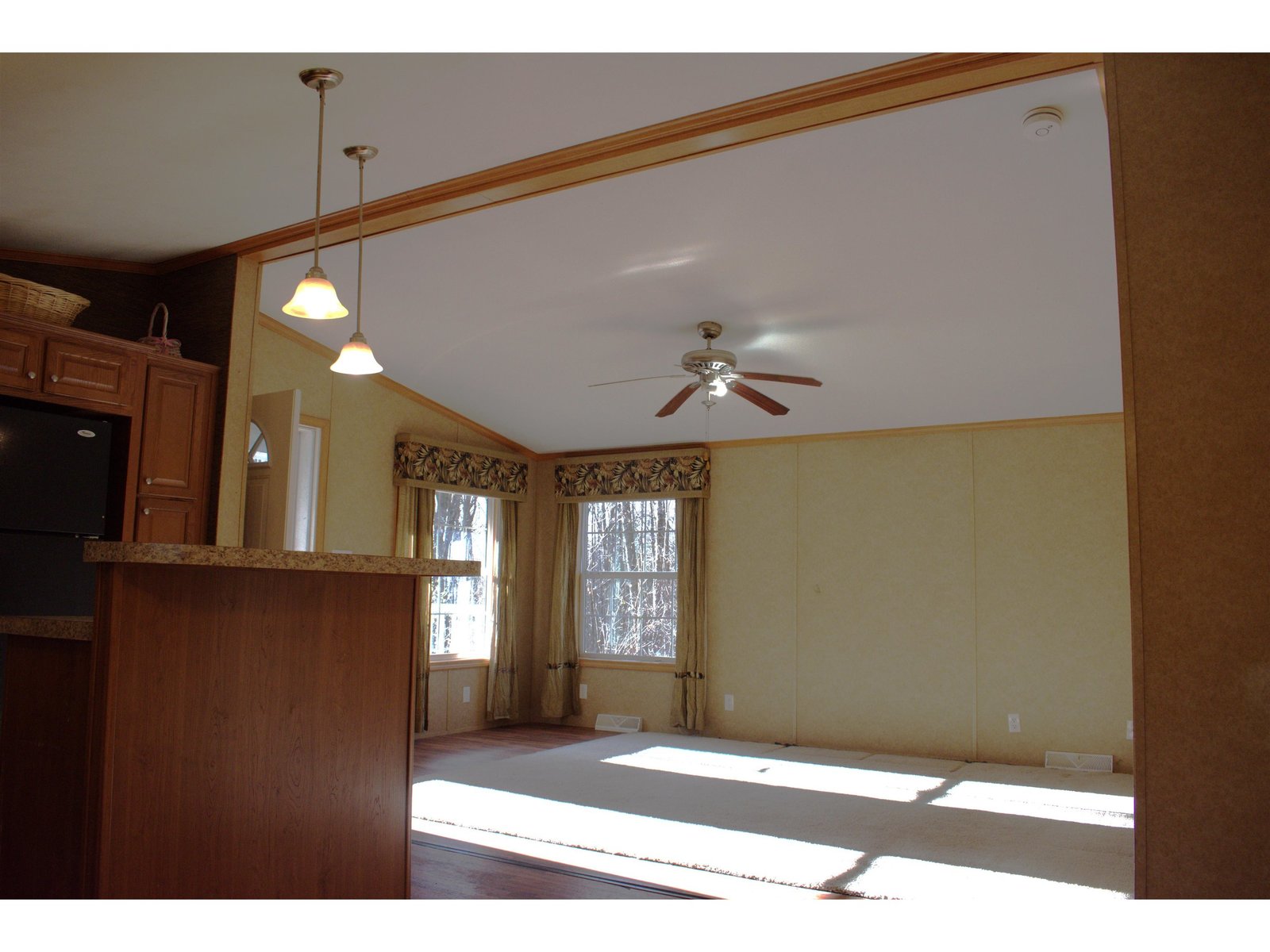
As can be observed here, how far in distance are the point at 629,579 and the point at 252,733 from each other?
5894 millimetres

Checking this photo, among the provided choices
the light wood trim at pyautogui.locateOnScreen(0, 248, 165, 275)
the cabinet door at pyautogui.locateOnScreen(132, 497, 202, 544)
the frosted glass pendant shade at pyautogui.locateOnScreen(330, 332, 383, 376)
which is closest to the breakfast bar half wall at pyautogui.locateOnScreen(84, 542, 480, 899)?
the frosted glass pendant shade at pyautogui.locateOnScreen(330, 332, 383, 376)

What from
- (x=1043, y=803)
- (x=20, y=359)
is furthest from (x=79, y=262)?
(x=1043, y=803)

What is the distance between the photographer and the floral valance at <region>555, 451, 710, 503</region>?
7668 mm

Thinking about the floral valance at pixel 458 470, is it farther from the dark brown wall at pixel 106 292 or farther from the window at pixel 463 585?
the dark brown wall at pixel 106 292

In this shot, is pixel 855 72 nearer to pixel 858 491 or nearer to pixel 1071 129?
pixel 1071 129

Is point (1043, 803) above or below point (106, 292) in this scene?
below

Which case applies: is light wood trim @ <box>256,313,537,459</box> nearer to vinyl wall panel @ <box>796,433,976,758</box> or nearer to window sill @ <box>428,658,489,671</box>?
window sill @ <box>428,658,489,671</box>

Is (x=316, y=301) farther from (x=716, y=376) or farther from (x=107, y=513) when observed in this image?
(x=716, y=376)

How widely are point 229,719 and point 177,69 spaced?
1.82 metres

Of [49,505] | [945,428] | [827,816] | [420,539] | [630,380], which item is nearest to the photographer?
[49,505]

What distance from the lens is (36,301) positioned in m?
3.62

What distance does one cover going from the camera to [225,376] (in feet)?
14.0

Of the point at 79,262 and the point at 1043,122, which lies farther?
the point at 79,262

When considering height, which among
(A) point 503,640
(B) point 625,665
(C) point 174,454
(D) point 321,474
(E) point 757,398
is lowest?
(B) point 625,665
